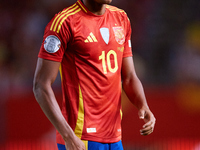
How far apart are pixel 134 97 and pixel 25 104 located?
8.20 ft

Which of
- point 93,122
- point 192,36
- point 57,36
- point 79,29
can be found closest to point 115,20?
point 79,29

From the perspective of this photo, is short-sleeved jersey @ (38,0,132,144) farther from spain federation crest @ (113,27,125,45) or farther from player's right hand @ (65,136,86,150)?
player's right hand @ (65,136,86,150)

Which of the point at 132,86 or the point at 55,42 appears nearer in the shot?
the point at 55,42

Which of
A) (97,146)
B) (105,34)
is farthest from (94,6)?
(97,146)

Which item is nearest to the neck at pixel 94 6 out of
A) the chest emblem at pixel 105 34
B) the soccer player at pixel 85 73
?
the soccer player at pixel 85 73

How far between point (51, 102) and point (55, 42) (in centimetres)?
31

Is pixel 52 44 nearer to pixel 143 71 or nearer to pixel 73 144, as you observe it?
pixel 73 144

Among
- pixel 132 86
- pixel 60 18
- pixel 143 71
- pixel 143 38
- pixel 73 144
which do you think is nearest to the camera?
pixel 73 144

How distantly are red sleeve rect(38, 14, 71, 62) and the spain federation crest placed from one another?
1.02 feet

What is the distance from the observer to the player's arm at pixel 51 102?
1700mm

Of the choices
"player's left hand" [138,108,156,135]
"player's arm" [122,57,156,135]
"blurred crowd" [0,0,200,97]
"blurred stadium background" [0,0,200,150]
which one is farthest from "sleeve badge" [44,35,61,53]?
"blurred crowd" [0,0,200,97]

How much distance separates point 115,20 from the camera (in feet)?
6.76

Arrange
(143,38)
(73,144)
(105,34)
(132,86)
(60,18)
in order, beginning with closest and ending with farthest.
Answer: (73,144) → (60,18) → (105,34) → (132,86) → (143,38)

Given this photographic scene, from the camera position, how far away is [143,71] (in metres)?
4.95
